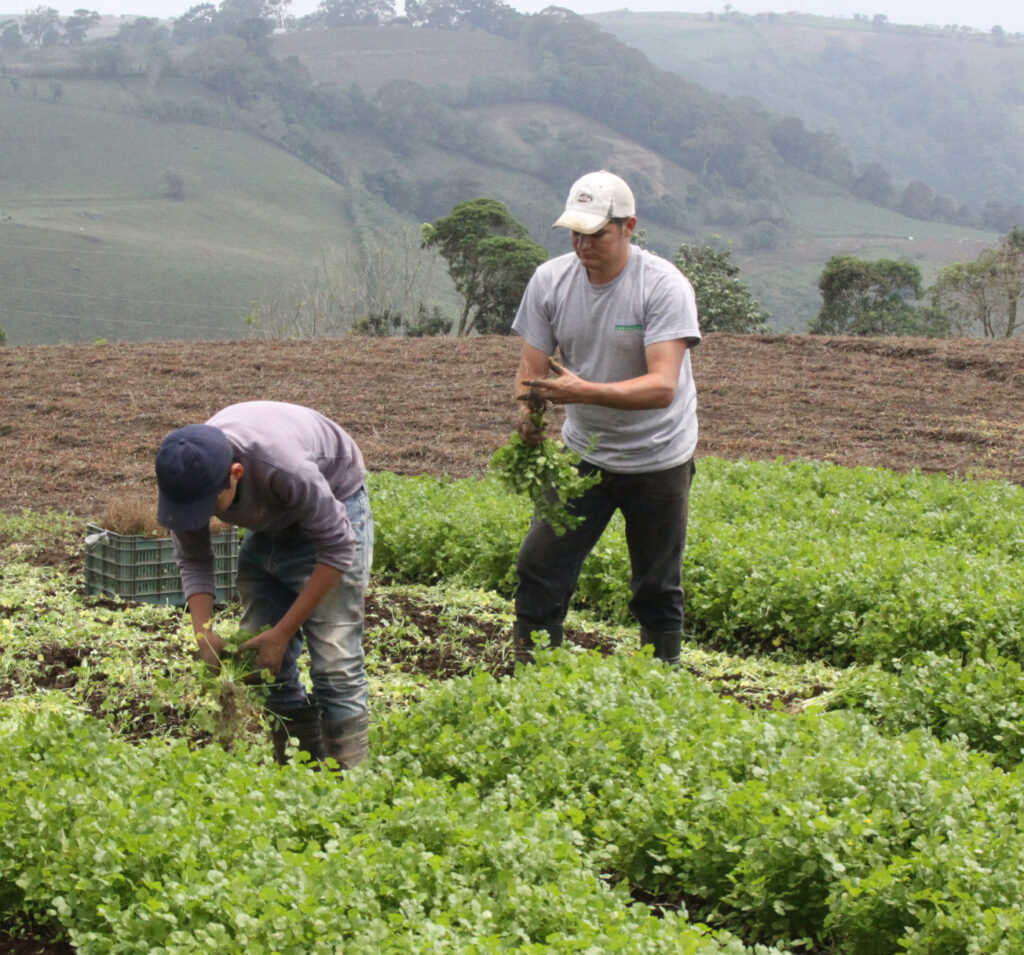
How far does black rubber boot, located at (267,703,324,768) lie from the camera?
14.0ft

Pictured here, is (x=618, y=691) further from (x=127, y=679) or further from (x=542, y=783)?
(x=127, y=679)

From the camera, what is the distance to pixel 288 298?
5734 centimetres

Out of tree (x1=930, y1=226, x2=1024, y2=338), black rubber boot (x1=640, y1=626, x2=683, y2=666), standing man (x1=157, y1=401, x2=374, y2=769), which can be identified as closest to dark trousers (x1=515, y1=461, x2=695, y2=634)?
black rubber boot (x1=640, y1=626, x2=683, y2=666)

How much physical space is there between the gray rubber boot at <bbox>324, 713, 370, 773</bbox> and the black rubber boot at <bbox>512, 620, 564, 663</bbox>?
1074 mm

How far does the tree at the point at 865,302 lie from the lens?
2991 cm

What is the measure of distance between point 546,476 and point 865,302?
27939 millimetres

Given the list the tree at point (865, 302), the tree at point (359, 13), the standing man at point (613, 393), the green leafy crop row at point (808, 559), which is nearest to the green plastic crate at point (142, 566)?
the green leafy crop row at point (808, 559)

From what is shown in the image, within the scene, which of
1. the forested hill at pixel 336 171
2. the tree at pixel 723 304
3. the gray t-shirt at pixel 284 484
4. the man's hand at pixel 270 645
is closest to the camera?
the gray t-shirt at pixel 284 484

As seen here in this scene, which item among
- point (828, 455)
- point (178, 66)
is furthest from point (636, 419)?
point (178, 66)

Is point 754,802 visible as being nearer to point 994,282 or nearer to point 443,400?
point 443,400

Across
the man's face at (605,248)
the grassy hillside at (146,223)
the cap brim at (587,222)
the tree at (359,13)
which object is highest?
the tree at (359,13)

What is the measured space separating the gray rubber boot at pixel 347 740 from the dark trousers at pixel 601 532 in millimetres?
1074

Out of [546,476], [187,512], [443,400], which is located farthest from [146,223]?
[187,512]

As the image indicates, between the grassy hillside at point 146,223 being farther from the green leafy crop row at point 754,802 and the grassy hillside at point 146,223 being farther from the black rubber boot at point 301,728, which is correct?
the green leafy crop row at point 754,802
